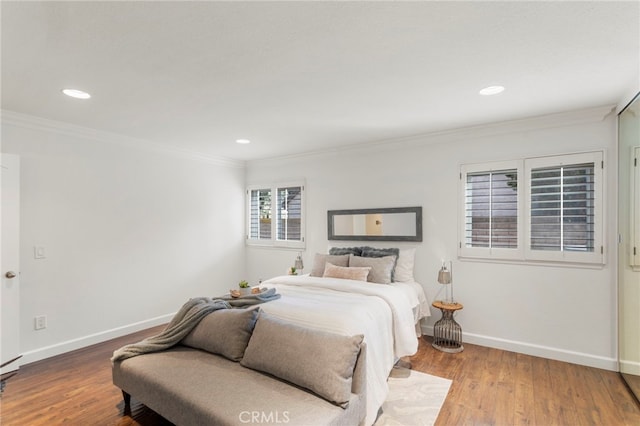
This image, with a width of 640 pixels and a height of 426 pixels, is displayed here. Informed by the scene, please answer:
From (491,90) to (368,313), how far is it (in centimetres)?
212

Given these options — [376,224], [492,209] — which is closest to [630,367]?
[492,209]

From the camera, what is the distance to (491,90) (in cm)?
265

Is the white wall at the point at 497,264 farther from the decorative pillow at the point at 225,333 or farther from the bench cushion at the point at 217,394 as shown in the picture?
the decorative pillow at the point at 225,333

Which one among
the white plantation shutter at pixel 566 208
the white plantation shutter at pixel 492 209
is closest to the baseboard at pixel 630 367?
the white plantation shutter at pixel 566 208

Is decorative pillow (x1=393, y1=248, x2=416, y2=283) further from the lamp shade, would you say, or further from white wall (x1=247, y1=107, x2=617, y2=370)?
the lamp shade

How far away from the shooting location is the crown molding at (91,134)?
3.21 m

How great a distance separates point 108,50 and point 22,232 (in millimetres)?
2423

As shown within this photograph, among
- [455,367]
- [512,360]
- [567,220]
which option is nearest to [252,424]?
[455,367]

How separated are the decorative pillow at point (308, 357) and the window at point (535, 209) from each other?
8.03 feet

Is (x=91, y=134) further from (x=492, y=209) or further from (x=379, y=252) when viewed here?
(x=492, y=209)

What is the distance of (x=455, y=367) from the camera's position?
313 centimetres

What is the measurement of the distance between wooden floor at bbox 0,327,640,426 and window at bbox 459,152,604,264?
3.60 feet

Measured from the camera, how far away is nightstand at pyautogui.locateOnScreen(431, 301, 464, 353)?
3.53m

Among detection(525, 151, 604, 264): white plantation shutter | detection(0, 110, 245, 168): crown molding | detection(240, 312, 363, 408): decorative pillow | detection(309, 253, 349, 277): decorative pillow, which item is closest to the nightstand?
detection(525, 151, 604, 264): white plantation shutter
